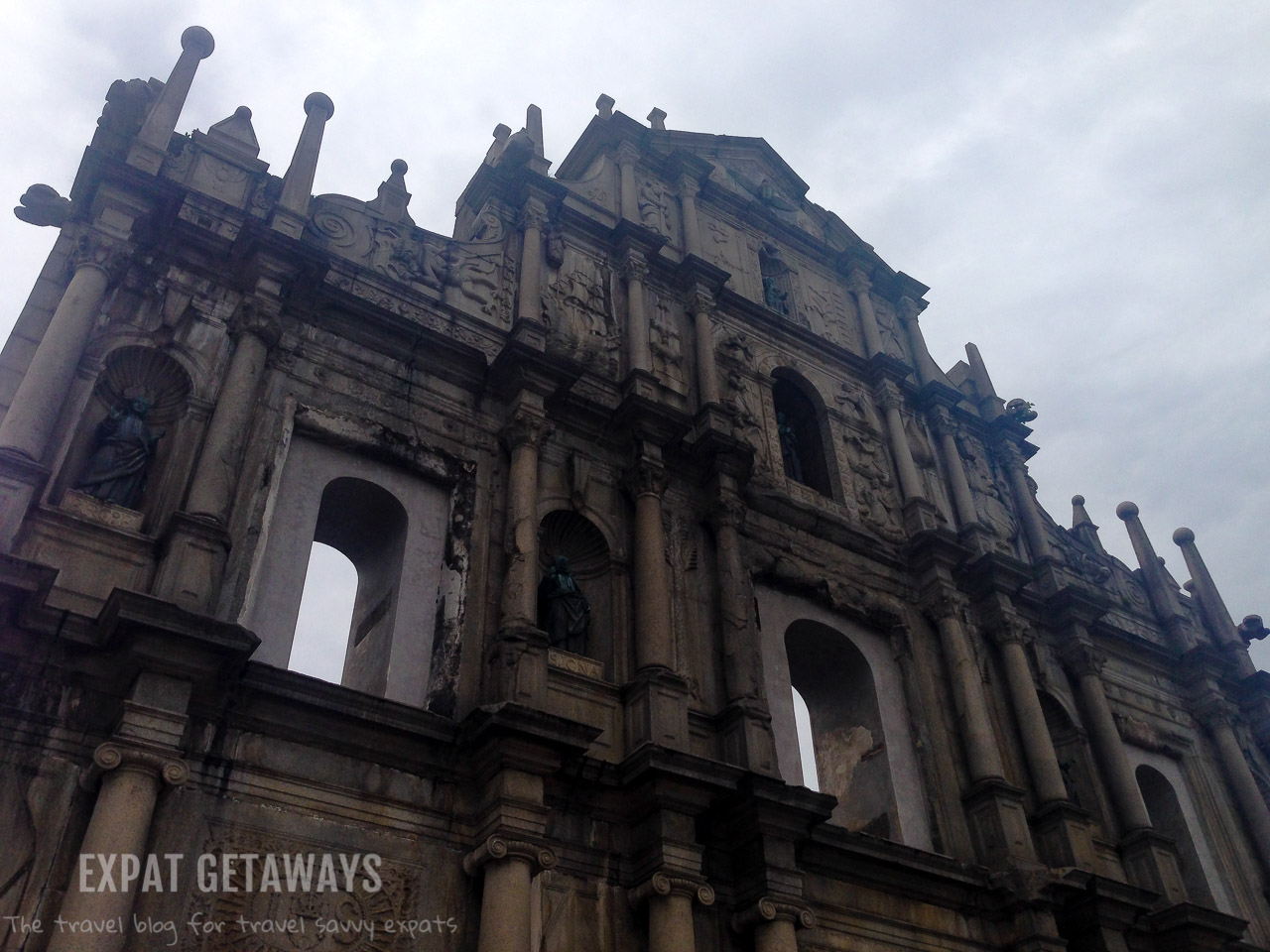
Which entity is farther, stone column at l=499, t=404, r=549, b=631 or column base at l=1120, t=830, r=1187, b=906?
Result: column base at l=1120, t=830, r=1187, b=906

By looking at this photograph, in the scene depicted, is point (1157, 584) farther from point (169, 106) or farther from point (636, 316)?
point (169, 106)

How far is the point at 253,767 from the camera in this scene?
782 centimetres

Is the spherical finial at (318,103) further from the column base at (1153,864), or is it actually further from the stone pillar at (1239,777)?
the stone pillar at (1239,777)

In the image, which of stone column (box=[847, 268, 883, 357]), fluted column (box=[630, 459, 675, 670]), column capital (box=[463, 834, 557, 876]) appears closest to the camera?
column capital (box=[463, 834, 557, 876])

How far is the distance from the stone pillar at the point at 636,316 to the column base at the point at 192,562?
5331 millimetres

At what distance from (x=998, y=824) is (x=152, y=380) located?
9.34 meters

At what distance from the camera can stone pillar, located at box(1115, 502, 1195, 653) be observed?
54.5ft

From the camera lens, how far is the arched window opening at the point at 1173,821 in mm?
14116

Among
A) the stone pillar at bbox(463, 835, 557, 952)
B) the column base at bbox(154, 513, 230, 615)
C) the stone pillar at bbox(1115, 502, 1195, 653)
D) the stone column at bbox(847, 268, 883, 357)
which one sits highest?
the stone column at bbox(847, 268, 883, 357)

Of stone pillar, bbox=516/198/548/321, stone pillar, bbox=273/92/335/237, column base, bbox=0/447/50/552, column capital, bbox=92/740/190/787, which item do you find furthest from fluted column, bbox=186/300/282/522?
stone pillar, bbox=516/198/548/321

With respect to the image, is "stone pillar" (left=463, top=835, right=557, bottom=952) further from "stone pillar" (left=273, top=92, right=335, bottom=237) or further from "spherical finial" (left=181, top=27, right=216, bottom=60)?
"spherical finial" (left=181, top=27, right=216, bottom=60)

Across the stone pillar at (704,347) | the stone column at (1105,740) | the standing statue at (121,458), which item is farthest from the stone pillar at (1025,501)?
the standing statue at (121,458)

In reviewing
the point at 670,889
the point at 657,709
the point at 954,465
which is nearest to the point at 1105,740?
the point at 954,465

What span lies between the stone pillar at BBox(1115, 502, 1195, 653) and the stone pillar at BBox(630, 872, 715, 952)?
1078 cm
